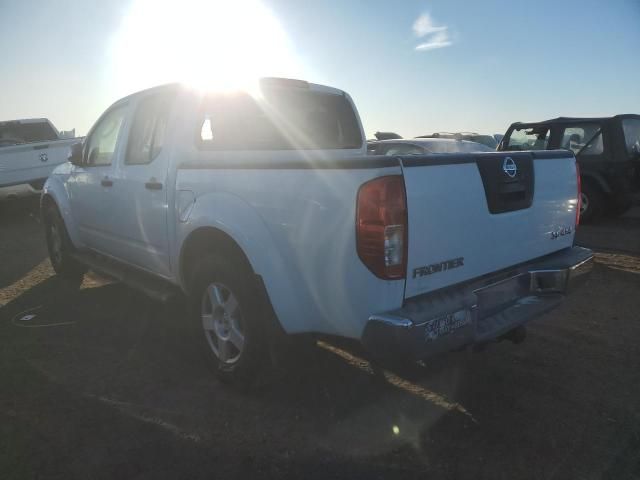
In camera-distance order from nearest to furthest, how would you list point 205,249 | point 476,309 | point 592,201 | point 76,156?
1. point 476,309
2. point 205,249
3. point 76,156
4. point 592,201

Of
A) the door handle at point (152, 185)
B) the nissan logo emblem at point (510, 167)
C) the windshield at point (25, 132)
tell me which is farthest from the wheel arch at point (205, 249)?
the windshield at point (25, 132)

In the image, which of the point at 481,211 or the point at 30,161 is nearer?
the point at 481,211

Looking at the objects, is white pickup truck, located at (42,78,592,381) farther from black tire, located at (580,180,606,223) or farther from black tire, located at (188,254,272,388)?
black tire, located at (580,180,606,223)

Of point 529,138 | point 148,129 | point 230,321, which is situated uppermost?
point 148,129

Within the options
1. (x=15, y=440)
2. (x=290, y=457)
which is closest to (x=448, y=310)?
(x=290, y=457)

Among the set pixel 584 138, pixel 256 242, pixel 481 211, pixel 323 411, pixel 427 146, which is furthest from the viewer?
pixel 427 146

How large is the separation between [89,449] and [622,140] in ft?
29.2

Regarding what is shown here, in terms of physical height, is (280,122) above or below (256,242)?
above

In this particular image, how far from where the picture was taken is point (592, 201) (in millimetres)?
8625

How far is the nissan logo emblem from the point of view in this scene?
2.70m

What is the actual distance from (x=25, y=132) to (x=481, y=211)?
12218 millimetres

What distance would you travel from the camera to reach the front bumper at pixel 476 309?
2168 millimetres

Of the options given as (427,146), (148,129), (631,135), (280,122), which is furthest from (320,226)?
(631,135)

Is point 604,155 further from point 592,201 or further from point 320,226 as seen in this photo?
point 320,226
